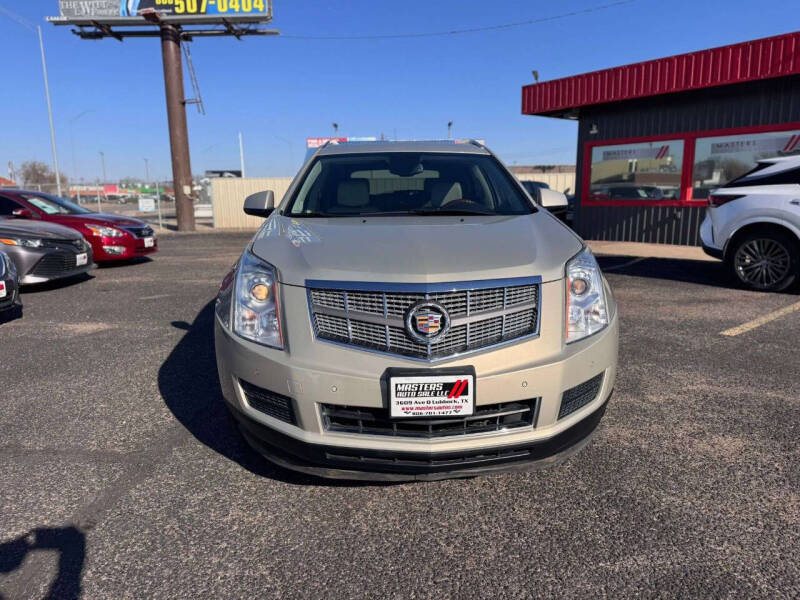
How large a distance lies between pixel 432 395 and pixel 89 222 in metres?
9.58

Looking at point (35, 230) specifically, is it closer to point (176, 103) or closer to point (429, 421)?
point (429, 421)

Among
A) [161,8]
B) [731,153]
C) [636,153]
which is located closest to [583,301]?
[731,153]

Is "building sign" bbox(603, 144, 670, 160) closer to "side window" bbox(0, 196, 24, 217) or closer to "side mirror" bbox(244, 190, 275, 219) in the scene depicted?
"side mirror" bbox(244, 190, 275, 219)

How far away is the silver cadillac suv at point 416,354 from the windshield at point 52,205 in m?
8.92

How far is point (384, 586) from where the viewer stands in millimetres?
1927

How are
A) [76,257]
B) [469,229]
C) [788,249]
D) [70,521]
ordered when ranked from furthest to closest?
1. [76,257]
2. [788,249]
3. [469,229]
4. [70,521]

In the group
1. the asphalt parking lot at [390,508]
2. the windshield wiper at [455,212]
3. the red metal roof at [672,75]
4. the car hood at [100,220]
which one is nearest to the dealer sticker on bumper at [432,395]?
the asphalt parking lot at [390,508]

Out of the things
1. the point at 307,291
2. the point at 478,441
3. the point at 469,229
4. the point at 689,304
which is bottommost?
the point at 689,304

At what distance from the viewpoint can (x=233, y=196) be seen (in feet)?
78.3

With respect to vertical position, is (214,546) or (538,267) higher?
(538,267)

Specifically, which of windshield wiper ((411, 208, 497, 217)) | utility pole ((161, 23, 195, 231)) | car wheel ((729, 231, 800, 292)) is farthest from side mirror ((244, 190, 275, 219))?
utility pole ((161, 23, 195, 231))

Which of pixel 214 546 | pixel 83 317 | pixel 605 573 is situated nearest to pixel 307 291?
pixel 214 546

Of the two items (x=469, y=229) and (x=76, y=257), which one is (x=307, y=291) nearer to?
(x=469, y=229)

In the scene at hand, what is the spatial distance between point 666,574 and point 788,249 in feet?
20.6
